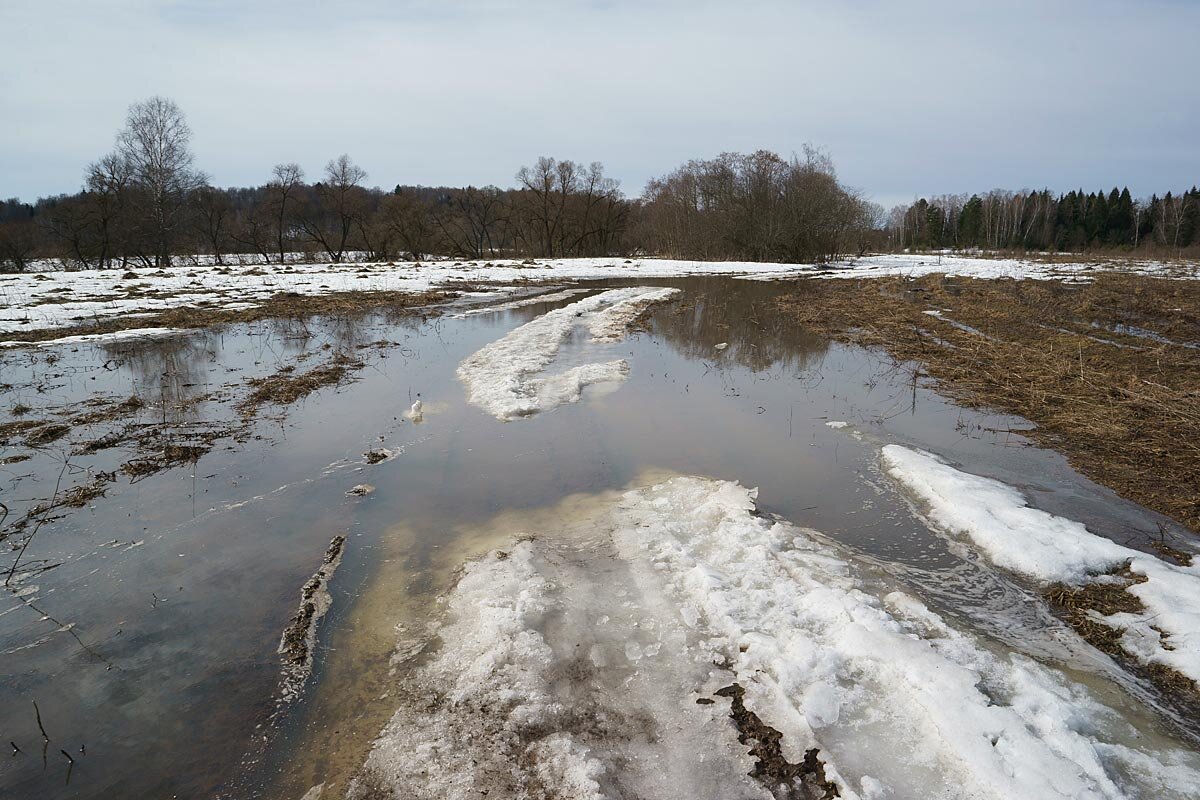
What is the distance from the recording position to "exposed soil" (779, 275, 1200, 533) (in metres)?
6.68

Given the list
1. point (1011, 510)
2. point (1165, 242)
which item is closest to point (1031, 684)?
point (1011, 510)

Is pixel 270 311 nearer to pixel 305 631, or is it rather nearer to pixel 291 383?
pixel 291 383

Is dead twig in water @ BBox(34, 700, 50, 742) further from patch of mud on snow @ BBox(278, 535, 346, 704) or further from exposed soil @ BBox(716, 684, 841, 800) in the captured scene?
exposed soil @ BBox(716, 684, 841, 800)

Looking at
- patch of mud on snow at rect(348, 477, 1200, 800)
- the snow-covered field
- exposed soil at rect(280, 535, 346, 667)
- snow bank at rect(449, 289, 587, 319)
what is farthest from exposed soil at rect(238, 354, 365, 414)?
the snow-covered field

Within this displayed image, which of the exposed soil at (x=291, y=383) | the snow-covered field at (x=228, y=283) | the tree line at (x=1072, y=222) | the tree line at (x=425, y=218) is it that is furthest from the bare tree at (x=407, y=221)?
the tree line at (x=1072, y=222)

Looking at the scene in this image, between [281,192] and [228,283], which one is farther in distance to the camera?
[281,192]

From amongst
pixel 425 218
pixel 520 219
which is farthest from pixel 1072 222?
pixel 425 218

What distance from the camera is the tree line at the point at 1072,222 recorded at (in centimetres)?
6594

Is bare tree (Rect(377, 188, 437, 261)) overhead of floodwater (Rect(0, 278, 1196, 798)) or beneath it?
overhead

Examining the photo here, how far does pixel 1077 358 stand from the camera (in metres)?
11.2

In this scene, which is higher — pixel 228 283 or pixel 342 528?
pixel 228 283

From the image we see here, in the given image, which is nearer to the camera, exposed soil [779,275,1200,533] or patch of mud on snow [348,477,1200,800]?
patch of mud on snow [348,477,1200,800]

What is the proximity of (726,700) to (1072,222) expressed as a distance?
105 m

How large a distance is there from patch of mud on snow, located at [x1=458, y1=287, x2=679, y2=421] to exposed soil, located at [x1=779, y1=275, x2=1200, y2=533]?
6291mm
